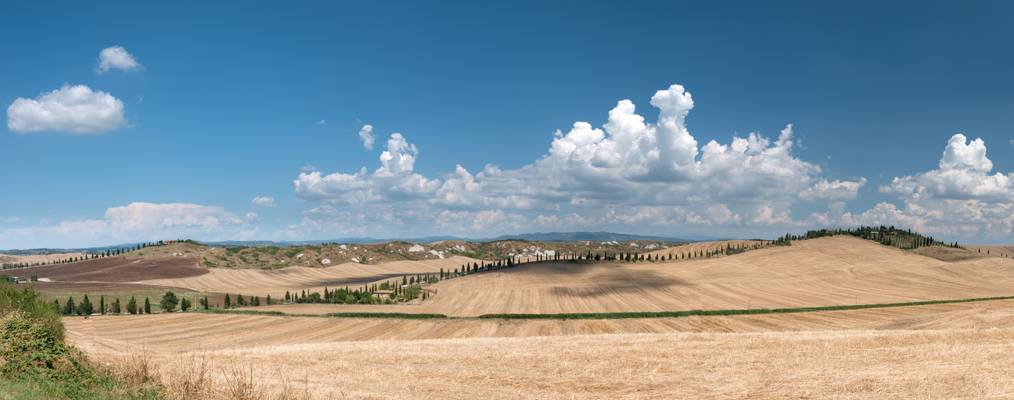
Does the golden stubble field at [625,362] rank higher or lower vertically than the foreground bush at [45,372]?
lower

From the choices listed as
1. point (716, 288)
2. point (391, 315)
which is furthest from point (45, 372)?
point (716, 288)

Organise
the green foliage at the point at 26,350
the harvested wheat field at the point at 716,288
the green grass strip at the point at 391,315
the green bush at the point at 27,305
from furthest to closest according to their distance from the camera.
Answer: the harvested wheat field at the point at 716,288, the green grass strip at the point at 391,315, the green bush at the point at 27,305, the green foliage at the point at 26,350

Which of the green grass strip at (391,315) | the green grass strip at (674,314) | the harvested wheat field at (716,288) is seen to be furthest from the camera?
the harvested wheat field at (716,288)

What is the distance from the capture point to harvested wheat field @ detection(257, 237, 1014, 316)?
132500 millimetres

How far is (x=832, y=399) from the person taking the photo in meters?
23.8

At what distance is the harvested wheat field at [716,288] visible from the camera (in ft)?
435

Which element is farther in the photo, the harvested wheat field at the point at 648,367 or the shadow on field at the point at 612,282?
the shadow on field at the point at 612,282

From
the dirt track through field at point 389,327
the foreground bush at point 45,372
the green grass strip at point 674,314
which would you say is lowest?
the green grass strip at point 674,314

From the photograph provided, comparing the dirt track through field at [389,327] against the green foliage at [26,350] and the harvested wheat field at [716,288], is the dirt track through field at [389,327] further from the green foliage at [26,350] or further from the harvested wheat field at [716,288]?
the green foliage at [26,350]

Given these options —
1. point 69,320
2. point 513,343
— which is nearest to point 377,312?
point 69,320

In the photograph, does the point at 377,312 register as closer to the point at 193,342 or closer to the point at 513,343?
the point at 193,342

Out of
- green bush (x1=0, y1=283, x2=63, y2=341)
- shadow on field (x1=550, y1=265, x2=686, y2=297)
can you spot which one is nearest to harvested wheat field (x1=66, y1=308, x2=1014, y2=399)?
green bush (x1=0, y1=283, x2=63, y2=341)

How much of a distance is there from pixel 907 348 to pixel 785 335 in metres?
11.4

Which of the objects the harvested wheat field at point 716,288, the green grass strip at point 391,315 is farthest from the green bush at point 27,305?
the harvested wheat field at point 716,288
